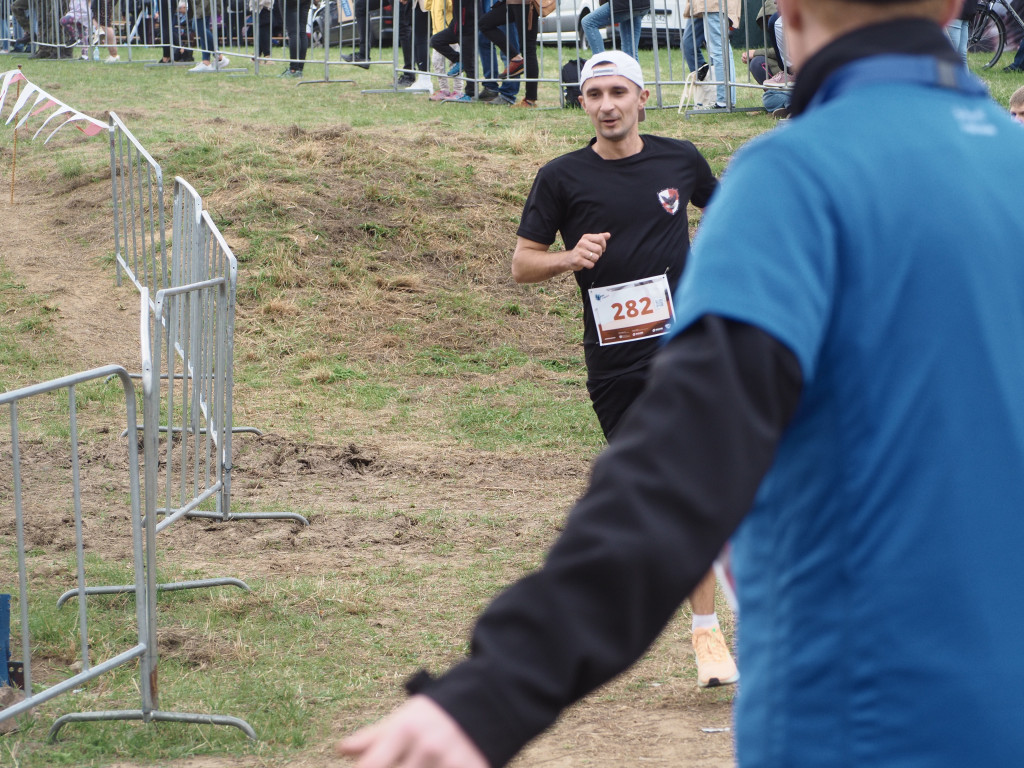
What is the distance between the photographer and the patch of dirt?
13.7 ft

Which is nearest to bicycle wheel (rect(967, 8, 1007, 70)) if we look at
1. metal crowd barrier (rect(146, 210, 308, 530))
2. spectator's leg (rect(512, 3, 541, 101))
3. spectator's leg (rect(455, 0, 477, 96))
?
spectator's leg (rect(512, 3, 541, 101))

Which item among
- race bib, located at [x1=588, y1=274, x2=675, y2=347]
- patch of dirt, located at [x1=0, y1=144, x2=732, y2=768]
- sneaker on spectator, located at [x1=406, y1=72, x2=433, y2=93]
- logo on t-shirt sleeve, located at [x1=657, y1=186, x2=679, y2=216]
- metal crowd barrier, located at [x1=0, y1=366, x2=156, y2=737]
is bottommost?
patch of dirt, located at [x1=0, y1=144, x2=732, y2=768]

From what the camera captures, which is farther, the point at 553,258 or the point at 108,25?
the point at 108,25

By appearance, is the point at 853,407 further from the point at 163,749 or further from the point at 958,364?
the point at 163,749

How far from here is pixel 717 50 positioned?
541 inches

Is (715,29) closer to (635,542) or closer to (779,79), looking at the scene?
(779,79)

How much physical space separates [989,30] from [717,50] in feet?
15.9

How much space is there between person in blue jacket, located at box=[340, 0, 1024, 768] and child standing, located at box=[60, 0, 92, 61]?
21876 millimetres

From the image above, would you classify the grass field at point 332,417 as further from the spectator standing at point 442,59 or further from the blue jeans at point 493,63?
the blue jeans at point 493,63

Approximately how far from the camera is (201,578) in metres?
5.66

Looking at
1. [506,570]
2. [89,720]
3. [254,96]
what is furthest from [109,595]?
[254,96]

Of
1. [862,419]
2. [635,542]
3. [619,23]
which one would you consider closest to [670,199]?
[862,419]

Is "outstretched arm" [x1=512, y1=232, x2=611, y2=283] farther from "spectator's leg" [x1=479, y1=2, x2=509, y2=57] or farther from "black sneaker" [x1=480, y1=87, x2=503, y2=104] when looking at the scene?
"black sneaker" [x1=480, y1=87, x2=503, y2=104]

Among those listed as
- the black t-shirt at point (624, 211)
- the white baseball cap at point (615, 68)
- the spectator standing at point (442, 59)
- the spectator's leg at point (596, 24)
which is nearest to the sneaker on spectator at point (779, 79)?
the spectator's leg at point (596, 24)
